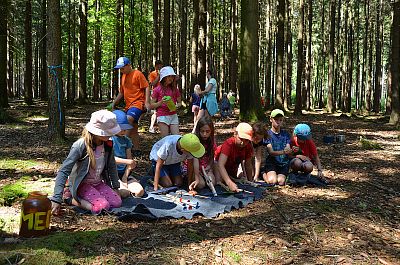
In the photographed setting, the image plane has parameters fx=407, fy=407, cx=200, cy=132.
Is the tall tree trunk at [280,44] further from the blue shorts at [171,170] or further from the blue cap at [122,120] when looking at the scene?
the blue shorts at [171,170]

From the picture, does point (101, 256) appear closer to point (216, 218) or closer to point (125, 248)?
point (125, 248)

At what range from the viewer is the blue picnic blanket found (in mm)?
4766

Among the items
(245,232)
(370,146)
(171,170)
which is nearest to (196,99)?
(370,146)

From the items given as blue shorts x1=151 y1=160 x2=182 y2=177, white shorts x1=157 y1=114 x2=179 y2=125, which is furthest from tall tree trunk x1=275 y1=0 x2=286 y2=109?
blue shorts x1=151 y1=160 x2=182 y2=177

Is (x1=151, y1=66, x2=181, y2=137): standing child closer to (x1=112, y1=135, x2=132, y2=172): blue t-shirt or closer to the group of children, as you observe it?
the group of children

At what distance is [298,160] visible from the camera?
670 centimetres

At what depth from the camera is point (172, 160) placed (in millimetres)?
5988

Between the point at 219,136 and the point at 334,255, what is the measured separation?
776 centimetres

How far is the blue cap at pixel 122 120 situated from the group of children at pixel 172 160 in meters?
0.02

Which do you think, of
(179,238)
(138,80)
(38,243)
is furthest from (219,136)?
(38,243)

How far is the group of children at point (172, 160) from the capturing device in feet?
15.5

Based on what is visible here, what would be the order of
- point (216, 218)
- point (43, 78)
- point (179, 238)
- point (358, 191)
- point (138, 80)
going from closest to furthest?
point (179, 238) → point (216, 218) → point (358, 191) → point (138, 80) → point (43, 78)

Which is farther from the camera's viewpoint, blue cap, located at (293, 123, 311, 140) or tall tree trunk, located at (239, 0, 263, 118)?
tall tree trunk, located at (239, 0, 263, 118)

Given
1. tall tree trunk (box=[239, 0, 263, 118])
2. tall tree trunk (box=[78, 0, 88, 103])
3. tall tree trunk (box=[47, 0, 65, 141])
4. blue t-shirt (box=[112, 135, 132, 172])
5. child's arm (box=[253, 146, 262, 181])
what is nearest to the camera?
blue t-shirt (box=[112, 135, 132, 172])
